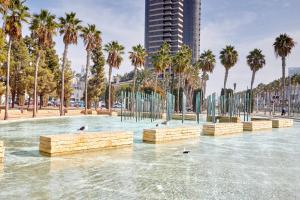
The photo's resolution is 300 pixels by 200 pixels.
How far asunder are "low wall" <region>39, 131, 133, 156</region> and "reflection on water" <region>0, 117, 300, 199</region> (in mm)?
612

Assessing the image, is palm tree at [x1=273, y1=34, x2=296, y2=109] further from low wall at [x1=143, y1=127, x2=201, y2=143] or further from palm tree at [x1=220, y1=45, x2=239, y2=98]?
low wall at [x1=143, y1=127, x2=201, y2=143]

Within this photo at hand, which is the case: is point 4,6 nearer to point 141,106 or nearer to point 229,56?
point 141,106

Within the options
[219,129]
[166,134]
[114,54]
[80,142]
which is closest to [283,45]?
[114,54]

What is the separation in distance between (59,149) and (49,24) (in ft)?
119

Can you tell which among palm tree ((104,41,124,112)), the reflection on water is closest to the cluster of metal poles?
palm tree ((104,41,124,112))

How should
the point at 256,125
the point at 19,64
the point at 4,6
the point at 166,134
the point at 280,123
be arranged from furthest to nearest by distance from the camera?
the point at 19,64, the point at 280,123, the point at 256,125, the point at 4,6, the point at 166,134

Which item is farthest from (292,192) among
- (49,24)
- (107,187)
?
(49,24)

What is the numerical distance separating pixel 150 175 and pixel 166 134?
9.54 metres

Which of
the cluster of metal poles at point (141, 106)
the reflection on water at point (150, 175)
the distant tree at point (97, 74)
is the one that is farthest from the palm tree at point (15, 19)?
the distant tree at point (97, 74)

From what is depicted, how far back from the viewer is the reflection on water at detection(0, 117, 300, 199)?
29.9ft

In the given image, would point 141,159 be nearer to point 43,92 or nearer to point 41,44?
point 41,44

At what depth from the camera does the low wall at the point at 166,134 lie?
20.3 meters

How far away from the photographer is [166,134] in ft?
68.4

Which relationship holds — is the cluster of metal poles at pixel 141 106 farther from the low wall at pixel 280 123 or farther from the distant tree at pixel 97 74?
the distant tree at pixel 97 74
